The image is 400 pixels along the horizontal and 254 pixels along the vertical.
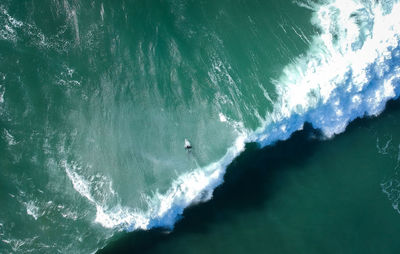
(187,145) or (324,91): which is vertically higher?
(187,145)

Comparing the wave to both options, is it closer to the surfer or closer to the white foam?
the white foam

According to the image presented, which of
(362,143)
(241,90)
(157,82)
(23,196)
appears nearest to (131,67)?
(157,82)

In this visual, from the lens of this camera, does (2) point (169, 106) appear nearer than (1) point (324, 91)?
No

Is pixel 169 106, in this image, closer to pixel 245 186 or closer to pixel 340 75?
pixel 245 186

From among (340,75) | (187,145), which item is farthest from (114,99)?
(340,75)

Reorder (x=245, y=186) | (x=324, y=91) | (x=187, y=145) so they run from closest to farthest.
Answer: (x=245, y=186), (x=187, y=145), (x=324, y=91)

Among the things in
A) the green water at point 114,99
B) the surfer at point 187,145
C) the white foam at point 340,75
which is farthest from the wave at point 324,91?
the surfer at point 187,145
